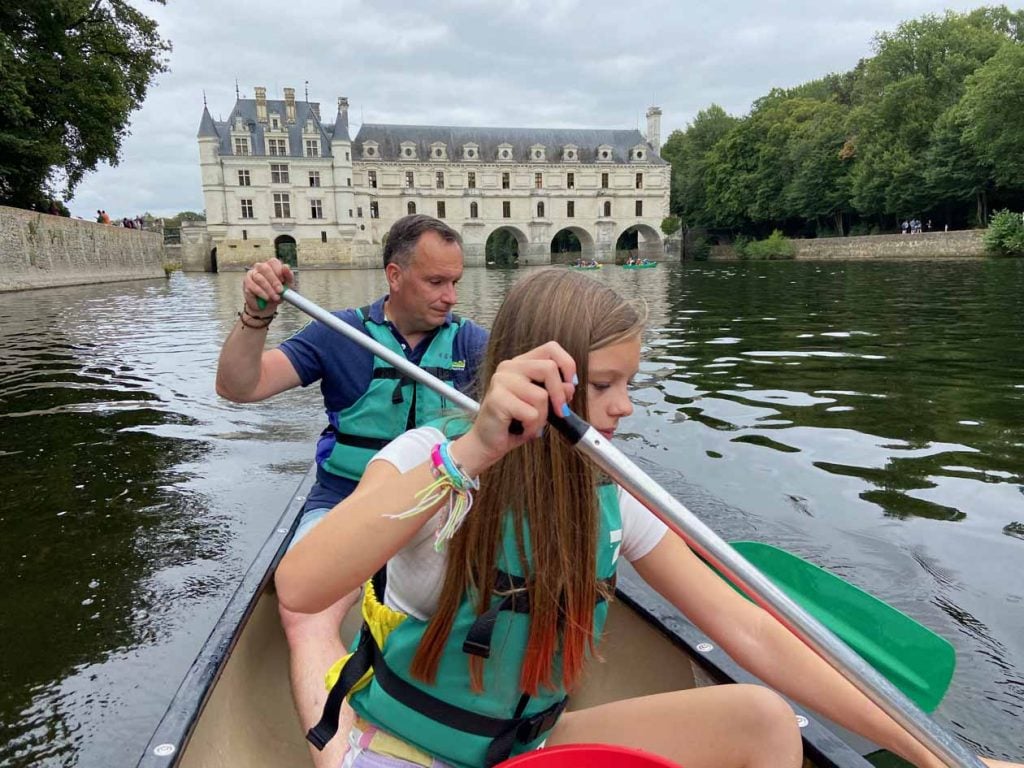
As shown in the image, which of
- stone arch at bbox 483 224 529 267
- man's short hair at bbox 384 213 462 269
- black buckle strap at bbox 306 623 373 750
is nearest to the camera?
black buckle strap at bbox 306 623 373 750

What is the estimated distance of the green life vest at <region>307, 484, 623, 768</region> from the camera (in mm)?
1340

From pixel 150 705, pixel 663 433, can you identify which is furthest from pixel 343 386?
pixel 663 433

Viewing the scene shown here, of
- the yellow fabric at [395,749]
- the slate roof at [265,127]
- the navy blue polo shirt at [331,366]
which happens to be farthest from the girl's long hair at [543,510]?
the slate roof at [265,127]

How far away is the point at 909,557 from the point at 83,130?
27.7 meters

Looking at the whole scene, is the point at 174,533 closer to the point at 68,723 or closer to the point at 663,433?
the point at 68,723

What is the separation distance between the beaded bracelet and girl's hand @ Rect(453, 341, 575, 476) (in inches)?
1.2

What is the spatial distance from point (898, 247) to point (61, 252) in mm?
37809

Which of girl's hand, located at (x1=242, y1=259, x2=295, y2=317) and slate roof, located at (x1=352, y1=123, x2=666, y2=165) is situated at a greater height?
slate roof, located at (x1=352, y1=123, x2=666, y2=165)

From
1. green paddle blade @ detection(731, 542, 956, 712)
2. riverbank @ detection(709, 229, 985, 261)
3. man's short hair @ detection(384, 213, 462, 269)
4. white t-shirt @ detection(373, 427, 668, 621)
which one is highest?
riverbank @ detection(709, 229, 985, 261)

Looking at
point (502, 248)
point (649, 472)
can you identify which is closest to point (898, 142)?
point (502, 248)

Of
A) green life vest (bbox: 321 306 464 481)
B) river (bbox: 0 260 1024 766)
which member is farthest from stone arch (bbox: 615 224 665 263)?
green life vest (bbox: 321 306 464 481)

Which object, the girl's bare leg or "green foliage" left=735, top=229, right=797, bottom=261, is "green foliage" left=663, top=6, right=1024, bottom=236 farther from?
the girl's bare leg

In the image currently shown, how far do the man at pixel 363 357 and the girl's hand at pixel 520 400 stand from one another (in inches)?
64.6

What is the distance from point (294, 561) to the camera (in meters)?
1.22
